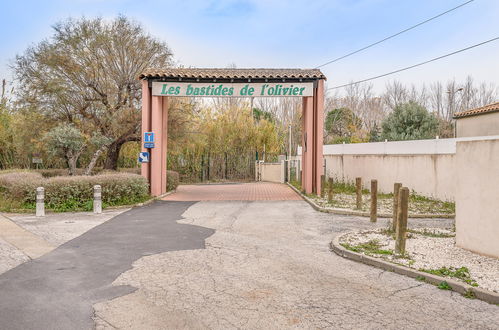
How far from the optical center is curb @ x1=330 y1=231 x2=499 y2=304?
479 centimetres

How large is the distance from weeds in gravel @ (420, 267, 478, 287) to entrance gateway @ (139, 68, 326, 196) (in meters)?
10.4

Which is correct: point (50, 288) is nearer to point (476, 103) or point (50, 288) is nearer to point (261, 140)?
point (261, 140)

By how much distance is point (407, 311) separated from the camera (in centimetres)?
438

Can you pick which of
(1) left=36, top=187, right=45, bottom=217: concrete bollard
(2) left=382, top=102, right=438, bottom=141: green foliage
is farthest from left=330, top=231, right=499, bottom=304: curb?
(2) left=382, top=102, right=438, bottom=141: green foliage

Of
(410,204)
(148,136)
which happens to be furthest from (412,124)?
(148,136)

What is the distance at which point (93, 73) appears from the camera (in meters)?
18.7

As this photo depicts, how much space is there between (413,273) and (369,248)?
1.44 m

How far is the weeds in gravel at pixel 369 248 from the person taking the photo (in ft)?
22.3

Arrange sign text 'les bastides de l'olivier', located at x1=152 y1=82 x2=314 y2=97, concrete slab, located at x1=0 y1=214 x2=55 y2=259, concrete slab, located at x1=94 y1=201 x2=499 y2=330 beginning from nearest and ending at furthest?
concrete slab, located at x1=94 y1=201 x2=499 y2=330 → concrete slab, located at x1=0 y1=214 x2=55 y2=259 → sign text 'les bastides de l'olivier', located at x1=152 y1=82 x2=314 y2=97

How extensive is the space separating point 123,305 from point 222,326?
48.8 inches

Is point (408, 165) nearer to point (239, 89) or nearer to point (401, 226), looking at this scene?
point (239, 89)

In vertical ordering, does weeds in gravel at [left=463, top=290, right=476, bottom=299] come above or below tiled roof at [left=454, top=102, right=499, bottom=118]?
below

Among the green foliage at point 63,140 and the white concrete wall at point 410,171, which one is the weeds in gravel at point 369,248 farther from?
the green foliage at point 63,140

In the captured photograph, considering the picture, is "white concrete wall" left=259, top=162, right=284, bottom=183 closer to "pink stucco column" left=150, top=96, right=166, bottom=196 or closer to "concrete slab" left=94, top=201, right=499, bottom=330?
"pink stucco column" left=150, top=96, right=166, bottom=196
